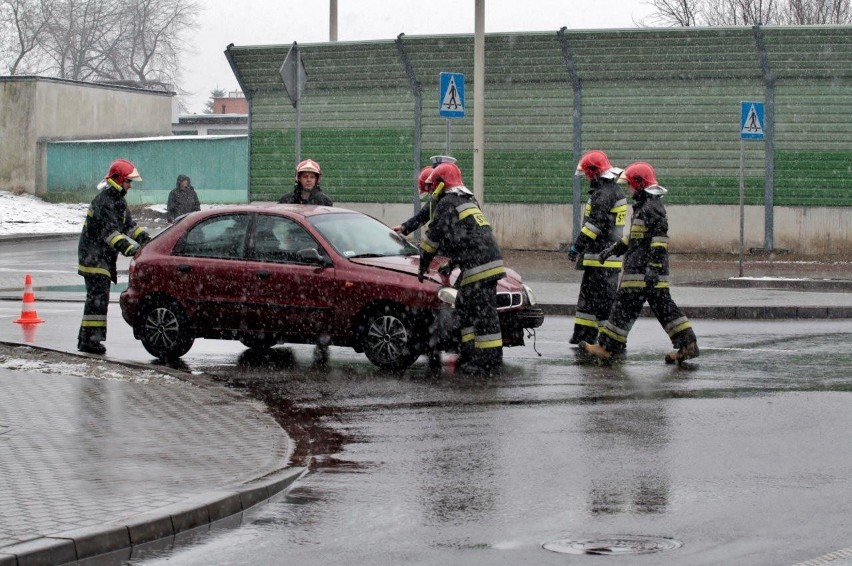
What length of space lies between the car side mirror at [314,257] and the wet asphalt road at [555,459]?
926 millimetres

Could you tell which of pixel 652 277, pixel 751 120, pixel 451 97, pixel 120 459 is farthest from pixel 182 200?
pixel 120 459

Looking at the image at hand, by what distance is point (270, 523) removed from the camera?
739cm

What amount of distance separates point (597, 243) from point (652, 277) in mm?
977

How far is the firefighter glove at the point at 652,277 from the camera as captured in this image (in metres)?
13.8

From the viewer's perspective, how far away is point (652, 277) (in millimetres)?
13836

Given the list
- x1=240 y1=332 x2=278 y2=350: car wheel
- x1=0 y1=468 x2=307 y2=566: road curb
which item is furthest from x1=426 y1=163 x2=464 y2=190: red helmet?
x1=0 y1=468 x2=307 y2=566: road curb

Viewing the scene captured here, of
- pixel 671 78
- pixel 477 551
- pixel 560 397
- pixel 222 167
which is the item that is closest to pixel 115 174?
pixel 560 397

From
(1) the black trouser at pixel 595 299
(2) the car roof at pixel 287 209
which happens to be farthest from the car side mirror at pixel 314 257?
(1) the black trouser at pixel 595 299

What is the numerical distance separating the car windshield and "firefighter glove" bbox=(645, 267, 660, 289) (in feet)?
6.91

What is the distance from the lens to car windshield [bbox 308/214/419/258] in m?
13.8

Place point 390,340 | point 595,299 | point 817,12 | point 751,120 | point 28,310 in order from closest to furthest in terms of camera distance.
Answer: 1. point 390,340
2. point 595,299
3. point 28,310
4. point 751,120
5. point 817,12

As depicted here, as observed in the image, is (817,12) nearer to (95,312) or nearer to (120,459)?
(95,312)

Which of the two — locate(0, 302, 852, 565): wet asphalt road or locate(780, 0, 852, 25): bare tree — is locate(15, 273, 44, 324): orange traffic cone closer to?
locate(0, 302, 852, 565): wet asphalt road

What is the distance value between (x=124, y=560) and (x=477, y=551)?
1.49 m
